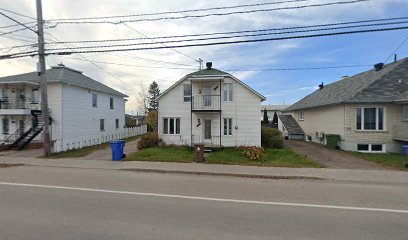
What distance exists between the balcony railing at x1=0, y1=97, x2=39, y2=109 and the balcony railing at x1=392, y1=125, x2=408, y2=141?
1087 inches

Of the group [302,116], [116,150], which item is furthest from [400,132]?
[116,150]

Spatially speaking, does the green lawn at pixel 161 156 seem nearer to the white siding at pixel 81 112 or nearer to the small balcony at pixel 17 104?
the white siding at pixel 81 112

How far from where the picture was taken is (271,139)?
19.1 m

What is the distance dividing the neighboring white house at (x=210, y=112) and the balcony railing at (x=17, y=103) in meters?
11.6

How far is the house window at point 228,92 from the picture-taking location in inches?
746

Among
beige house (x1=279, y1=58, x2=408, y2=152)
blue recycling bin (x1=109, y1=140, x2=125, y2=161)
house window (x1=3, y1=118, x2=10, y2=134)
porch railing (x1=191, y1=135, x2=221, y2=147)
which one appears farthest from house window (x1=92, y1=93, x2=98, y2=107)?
beige house (x1=279, y1=58, x2=408, y2=152)

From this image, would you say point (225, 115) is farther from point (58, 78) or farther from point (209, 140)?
point (58, 78)

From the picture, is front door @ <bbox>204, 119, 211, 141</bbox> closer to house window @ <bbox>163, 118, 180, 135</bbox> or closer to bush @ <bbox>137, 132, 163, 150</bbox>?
house window @ <bbox>163, 118, 180, 135</bbox>

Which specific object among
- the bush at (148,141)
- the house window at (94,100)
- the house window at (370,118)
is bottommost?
the bush at (148,141)

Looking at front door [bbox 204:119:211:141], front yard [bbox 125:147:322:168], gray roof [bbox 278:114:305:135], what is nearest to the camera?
front yard [bbox 125:147:322:168]

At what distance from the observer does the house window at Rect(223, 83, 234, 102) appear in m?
19.0

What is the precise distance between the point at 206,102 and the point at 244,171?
9069 millimetres

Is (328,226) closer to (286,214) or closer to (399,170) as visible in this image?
(286,214)

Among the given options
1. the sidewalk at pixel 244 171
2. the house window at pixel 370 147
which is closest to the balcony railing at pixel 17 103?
the sidewalk at pixel 244 171
